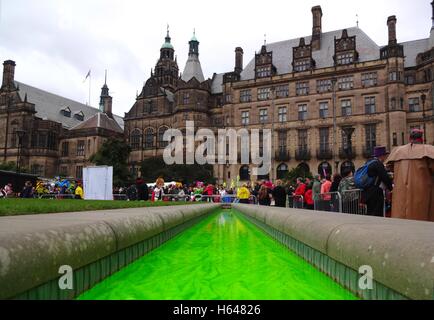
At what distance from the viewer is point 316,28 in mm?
54875

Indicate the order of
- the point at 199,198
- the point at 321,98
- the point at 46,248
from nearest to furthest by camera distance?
the point at 46,248 < the point at 199,198 < the point at 321,98

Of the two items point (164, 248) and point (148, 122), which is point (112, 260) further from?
point (148, 122)

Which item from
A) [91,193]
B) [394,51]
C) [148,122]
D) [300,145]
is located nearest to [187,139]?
[148,122]

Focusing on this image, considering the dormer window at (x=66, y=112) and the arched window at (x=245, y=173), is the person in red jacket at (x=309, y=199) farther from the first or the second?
the dormer window at (x=66, y=112)

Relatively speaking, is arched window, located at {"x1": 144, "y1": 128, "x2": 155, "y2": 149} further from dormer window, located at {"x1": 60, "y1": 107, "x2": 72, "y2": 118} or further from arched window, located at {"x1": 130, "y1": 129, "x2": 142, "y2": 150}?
dormer window, located at {"x1": 60, "y1": 107, "x2": 72, "y2": 118}

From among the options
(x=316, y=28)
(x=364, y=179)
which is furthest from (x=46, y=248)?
(x=316, y=28)

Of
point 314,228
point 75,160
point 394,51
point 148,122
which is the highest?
point 394,51

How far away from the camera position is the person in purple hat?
20.1 ft

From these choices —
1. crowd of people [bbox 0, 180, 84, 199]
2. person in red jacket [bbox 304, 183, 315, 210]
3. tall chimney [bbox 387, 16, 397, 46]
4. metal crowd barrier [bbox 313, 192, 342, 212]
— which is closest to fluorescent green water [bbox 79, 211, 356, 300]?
metal crowd barrier [bbox 313, 192, 342, 212]

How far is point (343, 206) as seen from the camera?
8.35 metres

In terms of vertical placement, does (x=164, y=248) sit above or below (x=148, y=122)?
below

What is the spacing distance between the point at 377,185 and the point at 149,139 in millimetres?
59738

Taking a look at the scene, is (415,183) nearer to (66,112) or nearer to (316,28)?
(316,28)
